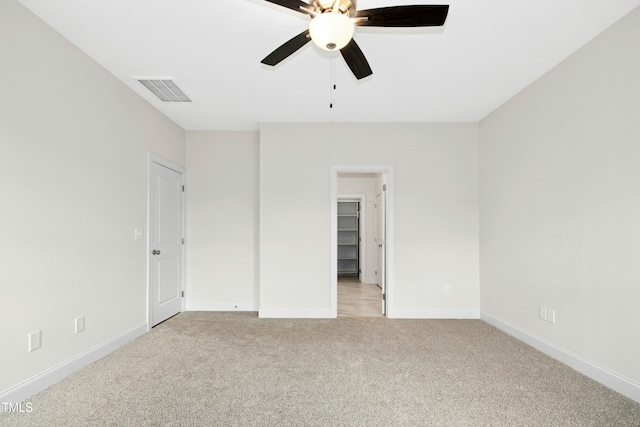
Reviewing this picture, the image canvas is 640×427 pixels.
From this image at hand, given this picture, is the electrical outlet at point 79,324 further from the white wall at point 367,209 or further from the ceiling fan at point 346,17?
the white wall at point 367,209

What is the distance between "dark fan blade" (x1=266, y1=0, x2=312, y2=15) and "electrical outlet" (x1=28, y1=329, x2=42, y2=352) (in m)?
2.67

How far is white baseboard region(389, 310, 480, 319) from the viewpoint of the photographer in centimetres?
411

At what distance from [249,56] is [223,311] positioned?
3.37 m

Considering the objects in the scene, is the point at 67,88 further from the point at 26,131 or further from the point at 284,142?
the point at 284,142

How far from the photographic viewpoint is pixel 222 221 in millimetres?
4547

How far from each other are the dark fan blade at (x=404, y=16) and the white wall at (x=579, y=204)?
1.59m

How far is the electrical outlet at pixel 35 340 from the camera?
7.01 feet

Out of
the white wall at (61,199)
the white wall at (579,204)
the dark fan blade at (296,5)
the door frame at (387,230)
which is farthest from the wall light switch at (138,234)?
the white wall at (579,204)

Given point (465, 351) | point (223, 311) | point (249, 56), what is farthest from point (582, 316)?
point (223, 311)

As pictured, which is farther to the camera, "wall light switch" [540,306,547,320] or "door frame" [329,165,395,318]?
"door frame" [329,165,395,318]

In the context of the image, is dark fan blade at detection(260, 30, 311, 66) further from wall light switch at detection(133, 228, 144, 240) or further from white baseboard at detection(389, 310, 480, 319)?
white baseboard at detection(389, 310, 480, 319)

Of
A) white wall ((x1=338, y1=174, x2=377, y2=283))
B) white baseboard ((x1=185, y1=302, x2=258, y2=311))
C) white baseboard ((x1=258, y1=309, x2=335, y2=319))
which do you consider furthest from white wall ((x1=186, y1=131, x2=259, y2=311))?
white wall ((x1=338, y1=174, x2=377, y2=283))

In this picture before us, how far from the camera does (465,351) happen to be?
9.77 ft

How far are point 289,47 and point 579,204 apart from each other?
2.62 metres
